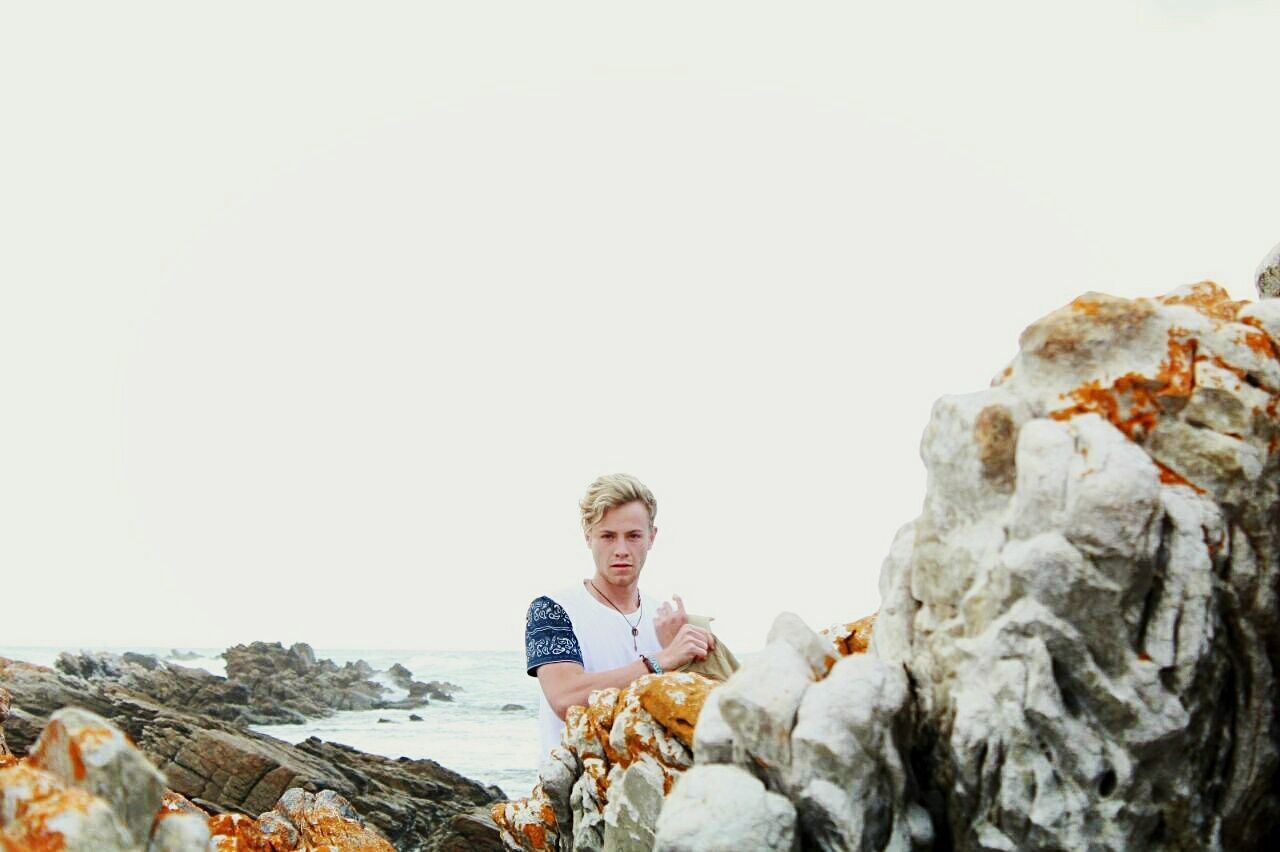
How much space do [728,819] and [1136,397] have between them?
2586 millimetres

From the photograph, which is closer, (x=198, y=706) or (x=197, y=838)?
(x=197, y=838)

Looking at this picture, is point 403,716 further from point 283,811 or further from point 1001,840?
point 1001,840

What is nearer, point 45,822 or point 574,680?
point 45,822

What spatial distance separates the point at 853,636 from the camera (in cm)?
676

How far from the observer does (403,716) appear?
157ft

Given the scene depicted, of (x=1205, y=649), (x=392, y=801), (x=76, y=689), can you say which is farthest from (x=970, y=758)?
(x=76, y=689)

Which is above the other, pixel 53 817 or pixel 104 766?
pixel 104 766

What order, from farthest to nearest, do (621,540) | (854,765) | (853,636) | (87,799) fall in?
(621,540) < (853,636) < (854,765) < (87,799)

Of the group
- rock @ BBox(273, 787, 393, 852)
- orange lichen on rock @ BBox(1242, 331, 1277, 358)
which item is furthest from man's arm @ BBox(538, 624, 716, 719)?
orange lichen on rock @ BBox(1242, 331, 1277, 358)

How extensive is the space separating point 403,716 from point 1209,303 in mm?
45703

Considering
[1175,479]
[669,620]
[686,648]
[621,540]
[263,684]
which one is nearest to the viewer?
[1175,479]

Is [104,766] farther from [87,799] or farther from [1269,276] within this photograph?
[1269,276]

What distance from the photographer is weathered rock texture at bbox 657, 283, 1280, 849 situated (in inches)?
193

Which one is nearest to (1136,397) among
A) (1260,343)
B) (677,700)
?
(1260,343)
